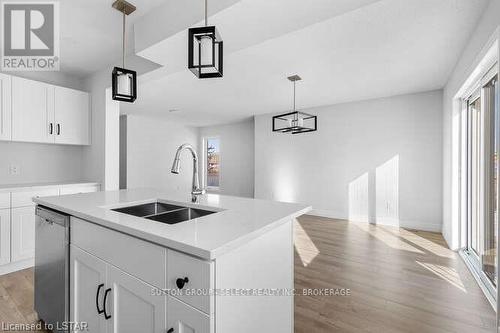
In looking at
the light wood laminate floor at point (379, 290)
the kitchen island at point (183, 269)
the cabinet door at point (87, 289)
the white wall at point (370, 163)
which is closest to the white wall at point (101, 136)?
the light wood laminate floor at point (379, 290)

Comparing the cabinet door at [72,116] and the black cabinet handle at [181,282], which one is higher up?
the cabinet door at [72,116]

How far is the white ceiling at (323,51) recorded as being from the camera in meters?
1.76

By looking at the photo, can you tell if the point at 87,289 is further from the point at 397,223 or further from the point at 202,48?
the point at 397,223

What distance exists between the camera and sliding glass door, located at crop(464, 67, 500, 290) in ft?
7.48

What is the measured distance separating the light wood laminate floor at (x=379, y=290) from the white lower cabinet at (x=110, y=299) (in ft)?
2.97

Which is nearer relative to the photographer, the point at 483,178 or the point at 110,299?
the point at 110,299

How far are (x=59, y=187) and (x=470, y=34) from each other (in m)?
4.76

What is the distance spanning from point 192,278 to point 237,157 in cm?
666

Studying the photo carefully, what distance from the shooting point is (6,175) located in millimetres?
3070

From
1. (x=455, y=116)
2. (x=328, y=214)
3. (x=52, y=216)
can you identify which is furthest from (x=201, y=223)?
(x=328, y=214)

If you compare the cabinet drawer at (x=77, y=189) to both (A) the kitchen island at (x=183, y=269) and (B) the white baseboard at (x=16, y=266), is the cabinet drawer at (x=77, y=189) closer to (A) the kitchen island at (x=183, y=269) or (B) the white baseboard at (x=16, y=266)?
(B) the white baseboard at (x=16, y=266)

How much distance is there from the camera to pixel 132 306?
111 cm

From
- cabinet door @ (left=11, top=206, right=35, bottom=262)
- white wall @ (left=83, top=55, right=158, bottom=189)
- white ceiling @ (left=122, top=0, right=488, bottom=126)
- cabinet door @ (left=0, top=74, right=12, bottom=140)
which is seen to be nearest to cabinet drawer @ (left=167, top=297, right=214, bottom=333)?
white ceiling @ (left=122, top=0, right=488, bottom=126)

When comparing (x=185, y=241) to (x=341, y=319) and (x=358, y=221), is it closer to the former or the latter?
(x=341, y=319)
